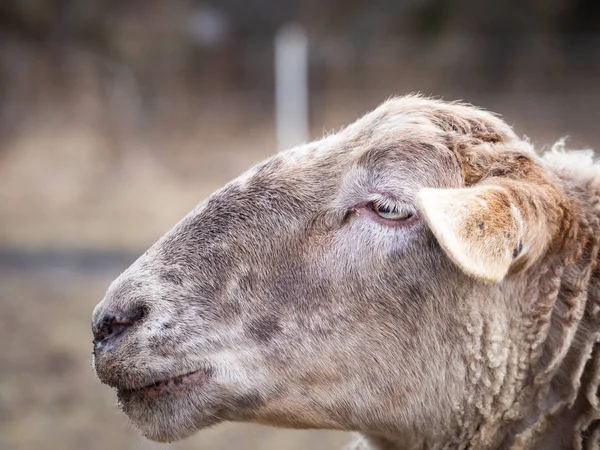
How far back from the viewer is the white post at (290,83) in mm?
15930

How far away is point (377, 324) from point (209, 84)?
55.6ft

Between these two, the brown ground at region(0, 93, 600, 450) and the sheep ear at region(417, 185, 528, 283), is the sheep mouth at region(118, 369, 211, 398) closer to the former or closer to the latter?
the sheep ear at region(417, 185, 528, 283)

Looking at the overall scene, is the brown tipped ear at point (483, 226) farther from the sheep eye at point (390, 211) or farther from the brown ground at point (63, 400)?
the brown ground at point (63, 400)

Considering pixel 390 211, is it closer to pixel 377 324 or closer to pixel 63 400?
pixel 377 324

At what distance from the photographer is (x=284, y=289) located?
2.52 metres

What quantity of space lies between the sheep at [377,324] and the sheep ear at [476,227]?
18cm

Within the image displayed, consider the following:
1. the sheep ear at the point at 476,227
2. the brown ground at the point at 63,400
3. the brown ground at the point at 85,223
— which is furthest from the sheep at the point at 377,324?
the brown ground at the point at 63,400

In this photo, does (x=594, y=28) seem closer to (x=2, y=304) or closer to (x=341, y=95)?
(x=341, y=95)

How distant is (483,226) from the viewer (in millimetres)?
2105

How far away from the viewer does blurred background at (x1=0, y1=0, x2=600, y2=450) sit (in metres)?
14.0

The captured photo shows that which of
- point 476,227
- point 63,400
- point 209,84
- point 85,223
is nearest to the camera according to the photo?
point 476,227

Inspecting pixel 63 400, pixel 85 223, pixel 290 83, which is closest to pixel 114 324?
pixel 63 400

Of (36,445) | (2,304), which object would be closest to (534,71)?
(2,304)

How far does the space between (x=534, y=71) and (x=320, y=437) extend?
14.9m
